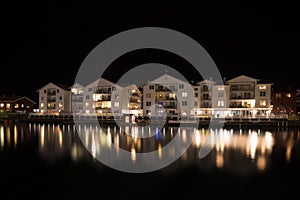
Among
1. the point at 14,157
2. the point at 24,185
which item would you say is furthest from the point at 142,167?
the point at 14,157

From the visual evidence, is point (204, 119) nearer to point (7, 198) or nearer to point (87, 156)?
point (87, 156)

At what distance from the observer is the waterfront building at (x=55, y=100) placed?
2362 inches

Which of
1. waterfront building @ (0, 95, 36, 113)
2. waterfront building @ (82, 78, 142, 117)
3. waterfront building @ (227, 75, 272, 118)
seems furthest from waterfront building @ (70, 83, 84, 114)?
waterfront building @ (227, 75, 272, 118)

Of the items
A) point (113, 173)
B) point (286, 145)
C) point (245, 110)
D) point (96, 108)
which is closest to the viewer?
point (113, 173)

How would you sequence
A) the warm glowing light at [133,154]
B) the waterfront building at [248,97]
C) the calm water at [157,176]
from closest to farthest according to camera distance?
the calm water at [157,176], the warm glowing light at [133,154], the waterfront building at [248,97]

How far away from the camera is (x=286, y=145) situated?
24250 millimetres

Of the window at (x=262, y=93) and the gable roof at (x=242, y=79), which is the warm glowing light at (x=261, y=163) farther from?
the gable roof at (x=242, y=79)

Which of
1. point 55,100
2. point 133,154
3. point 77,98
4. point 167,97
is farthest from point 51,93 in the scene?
point 133,154

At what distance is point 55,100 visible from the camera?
60.3m

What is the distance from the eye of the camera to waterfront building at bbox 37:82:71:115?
197 ft

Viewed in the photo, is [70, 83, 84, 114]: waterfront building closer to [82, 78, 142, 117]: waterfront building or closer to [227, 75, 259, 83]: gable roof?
[82, 78, 142, 117]: waterfront building

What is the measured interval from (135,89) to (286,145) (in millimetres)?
36790

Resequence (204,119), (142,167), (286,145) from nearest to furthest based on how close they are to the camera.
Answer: (142,167) < (286,145) < (204,119)

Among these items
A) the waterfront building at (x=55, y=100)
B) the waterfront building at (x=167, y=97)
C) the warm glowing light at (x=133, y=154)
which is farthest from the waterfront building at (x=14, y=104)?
the warm glowing light at (x=133, y=154)
